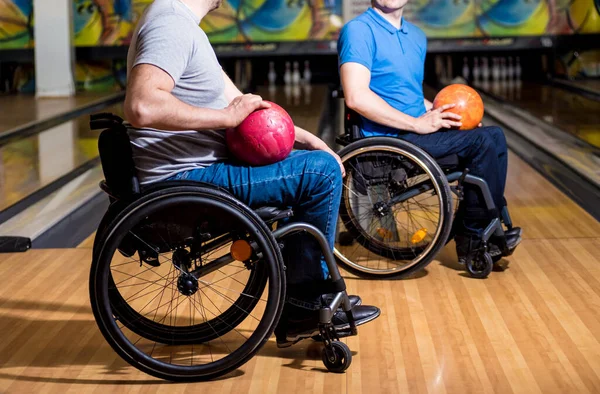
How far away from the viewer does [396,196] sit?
2975 mm

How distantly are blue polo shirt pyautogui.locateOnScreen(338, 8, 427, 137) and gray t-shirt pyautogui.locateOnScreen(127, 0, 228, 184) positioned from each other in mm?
865

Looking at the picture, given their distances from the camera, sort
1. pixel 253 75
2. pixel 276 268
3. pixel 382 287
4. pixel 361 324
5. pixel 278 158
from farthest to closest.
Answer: pixel 253 75
pixel 382 287
pixel 361 324
pixel 278 158
pixel 276 268

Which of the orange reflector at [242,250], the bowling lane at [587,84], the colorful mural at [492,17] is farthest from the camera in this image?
the colorful mural at [492,17]

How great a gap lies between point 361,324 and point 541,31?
7.97 m

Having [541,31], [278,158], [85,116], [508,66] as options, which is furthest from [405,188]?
[508,66]

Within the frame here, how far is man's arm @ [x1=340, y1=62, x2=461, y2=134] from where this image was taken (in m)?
2.92

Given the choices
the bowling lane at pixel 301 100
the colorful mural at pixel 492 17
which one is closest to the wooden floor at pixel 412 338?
Answer: the bowling lane at pixel 301 100

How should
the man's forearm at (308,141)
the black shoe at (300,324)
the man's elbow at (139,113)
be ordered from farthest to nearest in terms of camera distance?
the man's forearm at (308,141) → the black shoe at (300,324) → the man's elbow at (139,113)

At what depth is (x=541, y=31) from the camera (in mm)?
9695

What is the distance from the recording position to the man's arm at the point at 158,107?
77.7 inches

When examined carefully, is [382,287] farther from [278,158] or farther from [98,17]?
[98,17]

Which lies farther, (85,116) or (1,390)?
(85,116)

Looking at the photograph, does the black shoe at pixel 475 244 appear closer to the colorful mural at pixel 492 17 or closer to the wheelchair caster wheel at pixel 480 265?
the wheelchair caster wheel at pixel 480 265

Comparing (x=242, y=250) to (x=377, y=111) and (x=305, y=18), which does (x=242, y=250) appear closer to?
(x=377, y=111)
